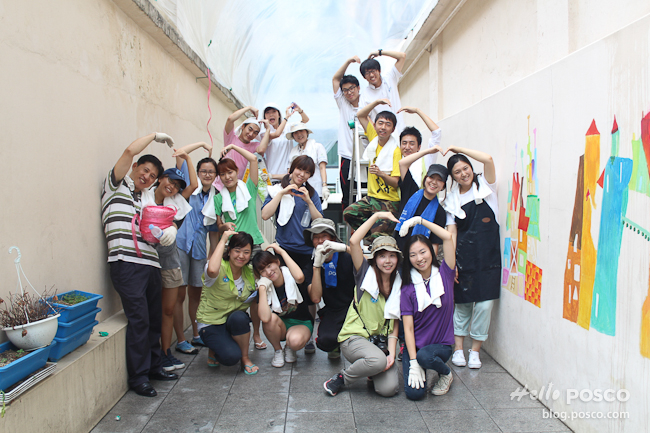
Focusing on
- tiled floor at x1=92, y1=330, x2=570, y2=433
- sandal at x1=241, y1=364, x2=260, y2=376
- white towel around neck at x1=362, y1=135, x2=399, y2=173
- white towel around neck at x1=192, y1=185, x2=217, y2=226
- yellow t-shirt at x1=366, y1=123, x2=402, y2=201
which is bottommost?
tiled floor at x1=92, y1=330, x2=570, y2=433

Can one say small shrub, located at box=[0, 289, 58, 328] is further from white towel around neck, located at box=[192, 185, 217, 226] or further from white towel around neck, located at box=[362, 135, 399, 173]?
white towel around neck, located at box=[362, 135, 399, 173]

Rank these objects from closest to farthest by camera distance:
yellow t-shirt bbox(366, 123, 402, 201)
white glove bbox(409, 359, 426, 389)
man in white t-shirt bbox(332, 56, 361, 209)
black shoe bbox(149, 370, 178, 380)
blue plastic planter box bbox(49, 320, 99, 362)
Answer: blue plastic planter box bbox(49, 320, 99, 362) < white glove bbox(409, 359, 426, 389) < black shoe bbox(149, 370, 178, 380) < yellow t-shirt bbox(366, 123, 402, 201) < man in white t-shirt bbox(332, 56, 361, 209)

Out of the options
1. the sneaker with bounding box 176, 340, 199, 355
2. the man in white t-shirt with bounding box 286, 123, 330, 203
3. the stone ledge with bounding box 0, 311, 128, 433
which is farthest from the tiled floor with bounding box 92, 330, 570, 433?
the man in white t-shirt with bounding box 286, 123, 330, 203

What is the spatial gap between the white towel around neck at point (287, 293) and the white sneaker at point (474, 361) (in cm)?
159

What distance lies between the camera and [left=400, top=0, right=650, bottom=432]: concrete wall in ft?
7.75

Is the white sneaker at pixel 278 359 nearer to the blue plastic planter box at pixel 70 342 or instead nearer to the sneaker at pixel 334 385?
the sneaker at pixel 334 385

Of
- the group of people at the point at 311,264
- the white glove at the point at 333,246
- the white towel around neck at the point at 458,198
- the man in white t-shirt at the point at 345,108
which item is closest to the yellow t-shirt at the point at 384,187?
the group of people at the point at 311,264

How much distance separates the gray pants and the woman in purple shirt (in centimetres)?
12

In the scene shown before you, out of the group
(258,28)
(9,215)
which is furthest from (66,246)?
(258,28)

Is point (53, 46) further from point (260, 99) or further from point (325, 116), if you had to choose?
point (325, 116)

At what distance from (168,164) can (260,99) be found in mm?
6315

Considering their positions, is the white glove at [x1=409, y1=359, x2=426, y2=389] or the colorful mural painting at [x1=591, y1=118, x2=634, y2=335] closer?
the colorful mural painting at [x1=591, y1=118, x2=634, y2=335]

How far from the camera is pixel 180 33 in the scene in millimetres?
5602

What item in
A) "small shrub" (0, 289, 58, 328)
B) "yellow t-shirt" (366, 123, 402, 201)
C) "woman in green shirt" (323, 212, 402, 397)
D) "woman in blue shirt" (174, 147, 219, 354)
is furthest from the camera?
"yellow t-shirt" (366, 123, 402, 201)
